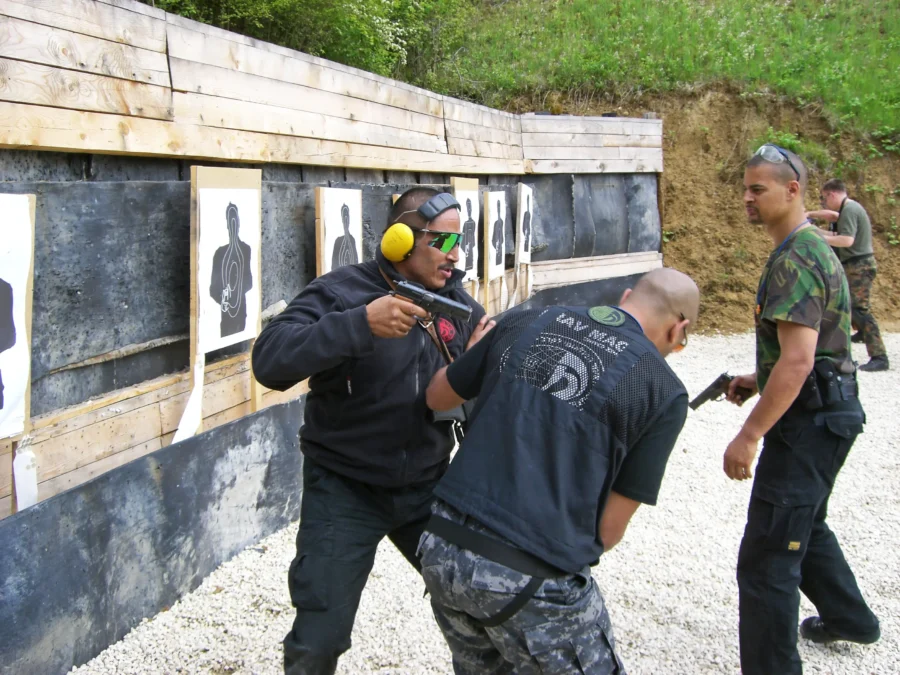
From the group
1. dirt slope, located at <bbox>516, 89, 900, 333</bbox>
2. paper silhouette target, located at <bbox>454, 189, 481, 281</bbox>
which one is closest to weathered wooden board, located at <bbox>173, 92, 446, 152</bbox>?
paper silhouette target, located at <bbox>454, 189, 481, 281</bbox>

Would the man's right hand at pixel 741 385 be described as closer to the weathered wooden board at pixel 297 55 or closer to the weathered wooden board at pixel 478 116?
the weathered wooden board at pixel 297 55

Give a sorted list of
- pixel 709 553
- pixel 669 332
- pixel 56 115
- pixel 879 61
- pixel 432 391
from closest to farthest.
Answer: pixel 669 332 → pixel 432 391 → pixel 56 115 → pixel 709 553 → pixel 879 61

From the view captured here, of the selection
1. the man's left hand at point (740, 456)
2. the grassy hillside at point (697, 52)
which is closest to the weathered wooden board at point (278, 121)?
the man's left hand at point (740, 456)

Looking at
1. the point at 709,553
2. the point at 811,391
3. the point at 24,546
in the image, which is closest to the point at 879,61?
the point at 709,553

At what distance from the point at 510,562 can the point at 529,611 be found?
0.13 metres

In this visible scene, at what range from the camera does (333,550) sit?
101 inches

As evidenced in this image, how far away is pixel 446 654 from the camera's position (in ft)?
11.5

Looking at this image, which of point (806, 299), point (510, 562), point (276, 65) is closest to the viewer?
point (510, 562)

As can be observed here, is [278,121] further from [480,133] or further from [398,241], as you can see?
[480,133]

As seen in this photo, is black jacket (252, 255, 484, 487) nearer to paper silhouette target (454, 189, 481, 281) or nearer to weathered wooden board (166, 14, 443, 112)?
weathered wooden board (166, 14, 443, 112)

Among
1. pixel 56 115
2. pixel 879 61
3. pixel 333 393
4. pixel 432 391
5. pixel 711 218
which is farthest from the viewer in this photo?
pixel 879 61

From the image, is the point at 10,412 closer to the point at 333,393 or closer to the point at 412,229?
the point at 333,393

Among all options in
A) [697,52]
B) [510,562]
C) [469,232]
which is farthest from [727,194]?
[510,562]

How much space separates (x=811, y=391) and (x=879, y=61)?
12.3 m
